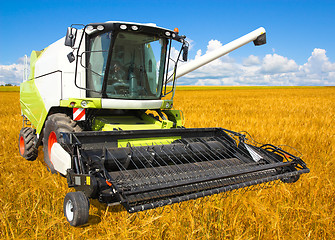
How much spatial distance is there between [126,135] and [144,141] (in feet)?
0.76

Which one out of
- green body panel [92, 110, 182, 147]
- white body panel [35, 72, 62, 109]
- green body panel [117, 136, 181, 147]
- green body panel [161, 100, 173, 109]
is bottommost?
green body panel [117, 136, 181, 147]

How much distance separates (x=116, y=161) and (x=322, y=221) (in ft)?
5.82

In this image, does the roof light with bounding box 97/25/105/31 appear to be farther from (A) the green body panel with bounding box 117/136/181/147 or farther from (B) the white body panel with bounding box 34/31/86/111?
(A) the green body panel with bounding box 117/136/181/147

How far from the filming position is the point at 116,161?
2.76 metres

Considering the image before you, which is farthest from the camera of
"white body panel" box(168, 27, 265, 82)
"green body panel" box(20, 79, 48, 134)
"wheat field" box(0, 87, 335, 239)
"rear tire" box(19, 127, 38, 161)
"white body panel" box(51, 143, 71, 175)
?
"white body panel" box(168, 27, 265, 82)

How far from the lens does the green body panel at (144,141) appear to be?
314 cm

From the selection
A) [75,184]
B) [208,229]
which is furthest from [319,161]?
[75,184]

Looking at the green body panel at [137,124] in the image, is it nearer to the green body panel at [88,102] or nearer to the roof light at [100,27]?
the green body panel at [88,102]

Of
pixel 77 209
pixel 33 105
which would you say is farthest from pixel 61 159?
pixel 33 105

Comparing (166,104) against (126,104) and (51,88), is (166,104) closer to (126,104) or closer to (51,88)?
(126,104)

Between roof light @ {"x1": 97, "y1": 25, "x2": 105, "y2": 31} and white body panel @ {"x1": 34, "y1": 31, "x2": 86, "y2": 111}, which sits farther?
white body panel @ {"x1": 34, "y1": 31, "x2": 86, "y2": 111}

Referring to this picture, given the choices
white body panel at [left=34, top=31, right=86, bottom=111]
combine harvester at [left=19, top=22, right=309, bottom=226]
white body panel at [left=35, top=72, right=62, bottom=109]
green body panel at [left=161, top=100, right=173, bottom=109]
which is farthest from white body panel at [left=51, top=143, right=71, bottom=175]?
green body panel at [left=161, top=100, right=173, bottom=109]

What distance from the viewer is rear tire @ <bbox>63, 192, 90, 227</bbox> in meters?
2.06

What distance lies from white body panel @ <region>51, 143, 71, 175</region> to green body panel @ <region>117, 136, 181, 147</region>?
589mm
